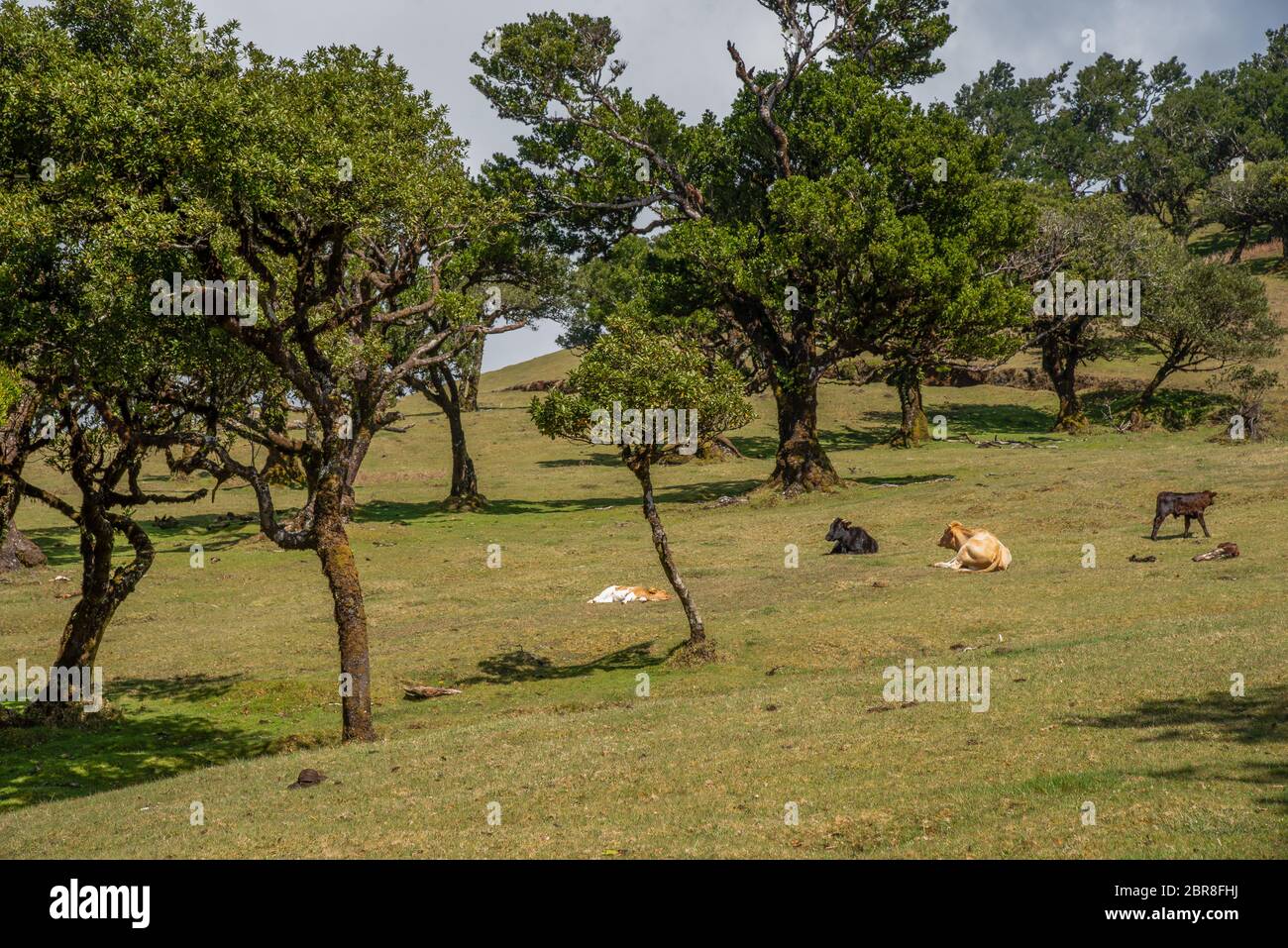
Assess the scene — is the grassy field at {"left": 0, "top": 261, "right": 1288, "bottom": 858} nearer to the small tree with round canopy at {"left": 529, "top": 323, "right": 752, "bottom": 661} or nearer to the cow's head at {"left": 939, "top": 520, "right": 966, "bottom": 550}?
the cow's head at {"left": 939, "top": 520, "right": 966, "bottom": 550}

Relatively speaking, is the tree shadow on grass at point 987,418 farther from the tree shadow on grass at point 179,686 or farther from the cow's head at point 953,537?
the tree shadow on grass at point 179,686

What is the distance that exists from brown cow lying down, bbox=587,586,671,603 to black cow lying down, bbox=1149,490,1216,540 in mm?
16707

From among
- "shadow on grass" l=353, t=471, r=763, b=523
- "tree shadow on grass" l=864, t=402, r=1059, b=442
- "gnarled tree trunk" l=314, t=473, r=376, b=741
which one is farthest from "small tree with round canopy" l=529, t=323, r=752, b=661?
"tree shadow on grass" l=864, t=402, r=1059, b=442

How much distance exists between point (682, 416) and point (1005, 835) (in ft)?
60.3

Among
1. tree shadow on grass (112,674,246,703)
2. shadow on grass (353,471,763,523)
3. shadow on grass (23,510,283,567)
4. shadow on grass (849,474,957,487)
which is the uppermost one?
shadow on grass (849,474,957,487)

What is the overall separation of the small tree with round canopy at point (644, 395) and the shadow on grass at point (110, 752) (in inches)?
421

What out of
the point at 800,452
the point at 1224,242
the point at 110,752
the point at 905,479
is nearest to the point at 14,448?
the point at 110,752

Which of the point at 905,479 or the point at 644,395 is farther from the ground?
the point at 644,395

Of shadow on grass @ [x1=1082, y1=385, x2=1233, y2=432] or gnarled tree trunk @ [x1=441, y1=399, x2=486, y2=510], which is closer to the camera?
gnarled tree trunk @ [x1=441, y1=399, x2=486, y2=510]

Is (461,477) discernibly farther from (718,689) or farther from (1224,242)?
(1224,242)

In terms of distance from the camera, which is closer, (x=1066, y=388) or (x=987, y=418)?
(x=1066, y=388)

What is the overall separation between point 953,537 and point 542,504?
108ft

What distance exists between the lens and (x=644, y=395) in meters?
29.8

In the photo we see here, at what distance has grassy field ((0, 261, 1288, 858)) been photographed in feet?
49.7
